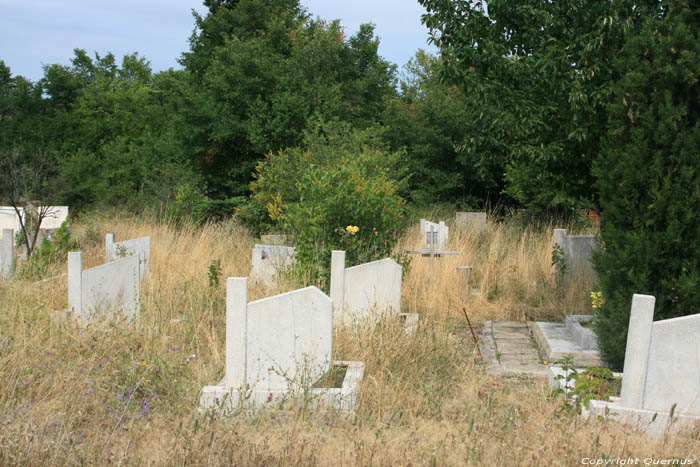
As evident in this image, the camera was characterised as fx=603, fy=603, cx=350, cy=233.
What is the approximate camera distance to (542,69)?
657cm

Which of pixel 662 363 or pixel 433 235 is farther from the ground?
pixel 433 235

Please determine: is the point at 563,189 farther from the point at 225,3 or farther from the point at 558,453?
the point at 225,3

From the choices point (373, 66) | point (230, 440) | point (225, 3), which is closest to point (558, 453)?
point (230, 440)

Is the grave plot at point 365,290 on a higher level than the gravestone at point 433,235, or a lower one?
lower

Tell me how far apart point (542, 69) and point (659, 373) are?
3.87 m

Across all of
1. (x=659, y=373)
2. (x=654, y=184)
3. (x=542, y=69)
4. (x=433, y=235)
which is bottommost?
(x=659, y=373)

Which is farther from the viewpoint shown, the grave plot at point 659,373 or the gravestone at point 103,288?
the gravestone at point 103,288

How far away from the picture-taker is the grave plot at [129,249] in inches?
296

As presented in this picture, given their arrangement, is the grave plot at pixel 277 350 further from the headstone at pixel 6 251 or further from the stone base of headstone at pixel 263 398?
the headstone at pixel 6 251

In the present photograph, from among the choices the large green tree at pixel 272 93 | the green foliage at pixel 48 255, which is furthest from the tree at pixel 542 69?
the large green tree at pixel 272 93

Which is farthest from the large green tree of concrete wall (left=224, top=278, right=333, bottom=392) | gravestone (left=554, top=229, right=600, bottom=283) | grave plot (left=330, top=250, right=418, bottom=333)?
concrete wall (left=224, top=278, right=333, bottom=392)

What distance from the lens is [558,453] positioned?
3.24 meters

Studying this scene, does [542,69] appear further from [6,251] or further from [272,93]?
[272,93]

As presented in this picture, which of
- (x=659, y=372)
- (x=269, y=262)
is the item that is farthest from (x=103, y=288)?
(x=659, y=372)
